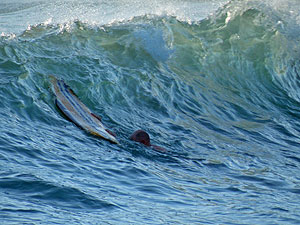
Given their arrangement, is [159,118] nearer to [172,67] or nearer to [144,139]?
[144,139]

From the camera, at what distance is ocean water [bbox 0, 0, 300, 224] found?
17.2 ft

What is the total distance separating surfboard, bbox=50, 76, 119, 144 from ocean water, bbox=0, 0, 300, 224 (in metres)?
0.13

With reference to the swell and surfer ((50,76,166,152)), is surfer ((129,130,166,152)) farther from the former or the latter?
A: the swell

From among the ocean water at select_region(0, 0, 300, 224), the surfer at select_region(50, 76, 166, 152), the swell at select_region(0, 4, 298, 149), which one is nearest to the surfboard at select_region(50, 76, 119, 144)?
the surfer at select_region(50, 76, 166, 152)

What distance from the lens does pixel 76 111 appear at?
28.3 feet

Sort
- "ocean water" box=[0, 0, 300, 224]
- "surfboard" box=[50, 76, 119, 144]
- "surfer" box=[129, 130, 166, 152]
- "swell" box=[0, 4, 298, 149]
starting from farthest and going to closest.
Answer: "swell" box=[0, 4, 298, 149] → "surfboard" box=[50, 76, 119, 144] → "surfer" box=[129, 130, 166, 152] → "ocean water" box=[0, 0, 300, 224]

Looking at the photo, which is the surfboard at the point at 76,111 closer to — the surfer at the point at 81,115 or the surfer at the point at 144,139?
the surfer at the point at 81,115

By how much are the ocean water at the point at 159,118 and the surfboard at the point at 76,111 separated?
13 cm

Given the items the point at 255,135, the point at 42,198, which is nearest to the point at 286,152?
the point at 255,135

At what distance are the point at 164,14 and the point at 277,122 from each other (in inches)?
196

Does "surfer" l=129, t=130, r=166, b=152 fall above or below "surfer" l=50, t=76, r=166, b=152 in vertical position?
below

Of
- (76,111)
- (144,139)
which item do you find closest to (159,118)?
(76,111)

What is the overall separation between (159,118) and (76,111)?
5.53 ft

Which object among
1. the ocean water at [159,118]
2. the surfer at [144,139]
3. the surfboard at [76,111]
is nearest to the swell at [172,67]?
the ocean water at [159,118]
